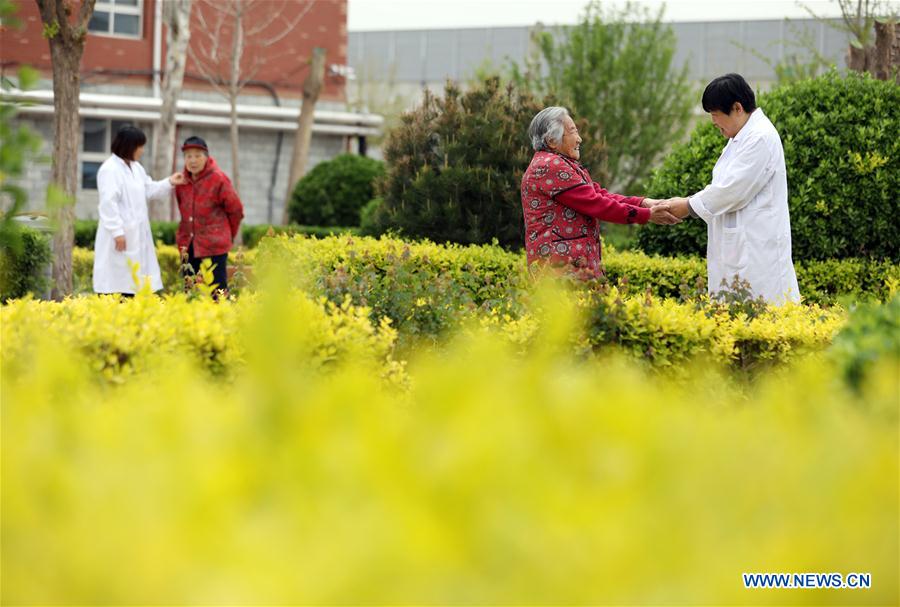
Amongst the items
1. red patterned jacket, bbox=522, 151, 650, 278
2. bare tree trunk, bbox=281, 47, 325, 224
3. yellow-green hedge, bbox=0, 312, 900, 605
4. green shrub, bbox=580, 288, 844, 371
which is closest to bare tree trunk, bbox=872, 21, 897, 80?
red patterned jacket, bbox=522, 151, 650, 278

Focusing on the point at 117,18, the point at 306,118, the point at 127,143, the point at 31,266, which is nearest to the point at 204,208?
the point at 127,143

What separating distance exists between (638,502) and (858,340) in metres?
2.12

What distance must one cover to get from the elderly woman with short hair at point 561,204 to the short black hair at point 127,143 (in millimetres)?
3698

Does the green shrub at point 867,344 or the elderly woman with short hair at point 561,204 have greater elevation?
the elderly woman with short hair at point 561,204

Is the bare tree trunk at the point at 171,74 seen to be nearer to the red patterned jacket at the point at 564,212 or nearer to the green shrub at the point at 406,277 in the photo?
the green shrub at the point at 406,277

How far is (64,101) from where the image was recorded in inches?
391

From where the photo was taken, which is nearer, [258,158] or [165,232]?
[165,232]

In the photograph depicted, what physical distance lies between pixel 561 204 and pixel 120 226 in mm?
3885

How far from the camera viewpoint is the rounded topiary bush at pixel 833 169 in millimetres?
8766

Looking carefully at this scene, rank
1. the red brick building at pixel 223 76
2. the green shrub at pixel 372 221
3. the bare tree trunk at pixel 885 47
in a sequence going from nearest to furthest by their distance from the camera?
the green shrub at pixel 372 221
the bare tree trunk at pixel 885 47
the red brick building at pixel 223 76

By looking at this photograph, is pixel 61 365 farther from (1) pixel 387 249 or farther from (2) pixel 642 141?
(2) pixel 642 141

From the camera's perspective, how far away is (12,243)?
320 centimetres

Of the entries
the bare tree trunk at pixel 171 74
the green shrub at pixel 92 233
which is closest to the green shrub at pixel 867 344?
the green shrub at pixel 92 233

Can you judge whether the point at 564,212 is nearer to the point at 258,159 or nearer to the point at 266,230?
the point at 266,230
